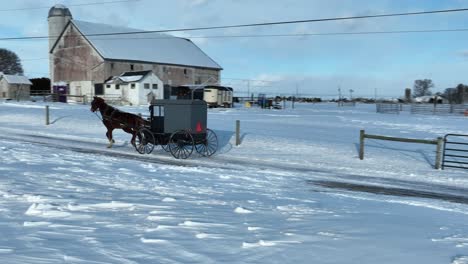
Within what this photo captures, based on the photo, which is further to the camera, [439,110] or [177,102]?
[439,110]

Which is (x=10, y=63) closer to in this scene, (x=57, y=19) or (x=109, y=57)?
(x=57, y=19)

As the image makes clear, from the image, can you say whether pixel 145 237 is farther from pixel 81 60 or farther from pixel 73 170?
pixel 81 60

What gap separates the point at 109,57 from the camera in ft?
199

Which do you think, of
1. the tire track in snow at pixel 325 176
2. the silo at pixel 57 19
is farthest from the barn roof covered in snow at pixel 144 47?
the tire track in snow at pixel 325 176

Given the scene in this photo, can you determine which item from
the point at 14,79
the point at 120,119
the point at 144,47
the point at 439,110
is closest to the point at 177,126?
the point at 120,119

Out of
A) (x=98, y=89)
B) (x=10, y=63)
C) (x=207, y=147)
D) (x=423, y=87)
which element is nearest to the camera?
(x=207, y=147)

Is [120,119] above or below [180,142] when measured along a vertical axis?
above

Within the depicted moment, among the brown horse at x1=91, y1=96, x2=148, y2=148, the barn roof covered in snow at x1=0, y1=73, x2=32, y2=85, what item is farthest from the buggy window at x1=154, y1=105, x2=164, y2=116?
the barn roof covered in snow at x1=0, y1=73, x2=32, y2=85

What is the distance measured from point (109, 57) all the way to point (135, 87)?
762 cm

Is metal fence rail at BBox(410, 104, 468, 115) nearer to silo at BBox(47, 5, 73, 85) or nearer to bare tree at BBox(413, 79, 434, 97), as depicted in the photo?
silo at BBox(47, 5, 73, 85)

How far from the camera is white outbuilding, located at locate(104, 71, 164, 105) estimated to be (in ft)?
185

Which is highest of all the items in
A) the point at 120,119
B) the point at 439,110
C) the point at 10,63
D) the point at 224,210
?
the point at 10,63

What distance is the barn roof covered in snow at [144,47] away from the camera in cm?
6281

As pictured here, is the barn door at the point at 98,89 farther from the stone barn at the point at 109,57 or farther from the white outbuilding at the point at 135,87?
the white outbuilding at the point at 135,87
